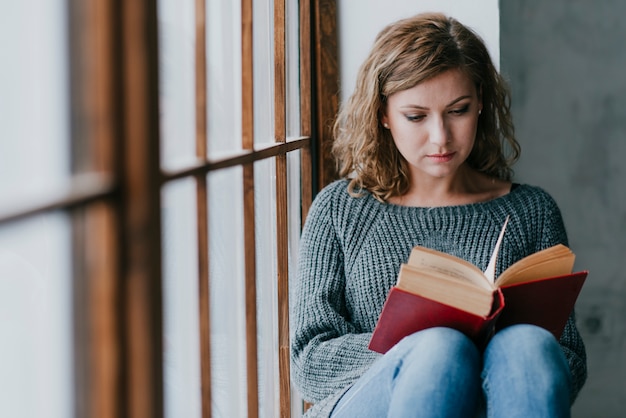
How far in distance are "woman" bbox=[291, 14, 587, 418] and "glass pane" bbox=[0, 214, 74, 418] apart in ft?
2.81

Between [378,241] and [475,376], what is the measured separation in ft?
1.81

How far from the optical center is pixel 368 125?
1779 mm

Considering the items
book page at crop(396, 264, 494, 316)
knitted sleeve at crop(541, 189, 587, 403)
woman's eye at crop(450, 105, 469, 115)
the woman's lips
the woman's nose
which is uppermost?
woman's eye at crop(450, 105, 469, 115)

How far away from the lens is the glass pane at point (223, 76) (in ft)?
3.58

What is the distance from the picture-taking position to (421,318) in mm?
1297

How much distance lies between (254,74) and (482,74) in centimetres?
58

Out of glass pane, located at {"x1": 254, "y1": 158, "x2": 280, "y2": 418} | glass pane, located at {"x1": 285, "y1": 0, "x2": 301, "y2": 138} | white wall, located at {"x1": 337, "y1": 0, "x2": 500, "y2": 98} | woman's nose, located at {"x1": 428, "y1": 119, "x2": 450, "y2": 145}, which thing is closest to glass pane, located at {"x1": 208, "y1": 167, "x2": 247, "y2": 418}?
glass pane, located at {"x1": 254, "y1": 158, "x2": 280, "y2": 418}

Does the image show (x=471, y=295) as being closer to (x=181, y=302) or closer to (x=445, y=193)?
(x=181, y=302)

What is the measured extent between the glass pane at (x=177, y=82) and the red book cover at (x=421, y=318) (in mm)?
408

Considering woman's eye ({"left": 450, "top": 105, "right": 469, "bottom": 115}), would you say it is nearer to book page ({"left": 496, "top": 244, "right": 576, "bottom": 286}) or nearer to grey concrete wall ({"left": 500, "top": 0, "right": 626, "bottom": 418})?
book page ({"left": 496, "top": 244, "right": 576, "bottom": 286})

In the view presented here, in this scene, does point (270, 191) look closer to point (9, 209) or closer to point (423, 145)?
point (423, 145)

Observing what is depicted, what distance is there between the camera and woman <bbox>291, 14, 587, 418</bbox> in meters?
1.60

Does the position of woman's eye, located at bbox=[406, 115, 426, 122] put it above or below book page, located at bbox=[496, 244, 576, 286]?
above

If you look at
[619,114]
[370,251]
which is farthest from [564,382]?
[619,114]
